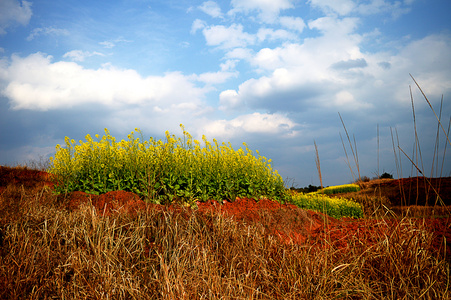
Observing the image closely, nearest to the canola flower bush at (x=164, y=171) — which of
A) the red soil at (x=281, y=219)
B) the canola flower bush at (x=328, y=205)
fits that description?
the red soil at (x=281, y=219)

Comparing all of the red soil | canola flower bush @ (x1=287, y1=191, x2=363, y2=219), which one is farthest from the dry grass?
canola flower bush @ (x1=287, y1=191, x2=363, y2=219)

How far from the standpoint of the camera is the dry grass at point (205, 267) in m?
2.86

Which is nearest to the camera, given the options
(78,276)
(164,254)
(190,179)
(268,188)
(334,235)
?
(78,276)

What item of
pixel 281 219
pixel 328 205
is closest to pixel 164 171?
pixel 281 219

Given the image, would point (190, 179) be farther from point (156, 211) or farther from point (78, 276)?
point (78, 276)

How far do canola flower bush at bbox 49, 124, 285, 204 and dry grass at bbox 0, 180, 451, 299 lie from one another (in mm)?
1772

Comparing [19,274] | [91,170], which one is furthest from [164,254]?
[91,170]

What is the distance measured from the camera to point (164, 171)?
→ 6.27 meters

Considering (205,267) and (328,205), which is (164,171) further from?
(328,205)

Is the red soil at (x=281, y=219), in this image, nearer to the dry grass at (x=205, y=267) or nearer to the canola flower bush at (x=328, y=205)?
the dry grass at (x=205, y=267)

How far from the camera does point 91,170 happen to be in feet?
21.4

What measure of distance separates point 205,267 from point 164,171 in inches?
133

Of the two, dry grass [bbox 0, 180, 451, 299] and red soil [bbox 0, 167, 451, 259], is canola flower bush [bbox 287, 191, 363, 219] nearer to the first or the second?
red soil [bbox 0, 167, 451, 259]

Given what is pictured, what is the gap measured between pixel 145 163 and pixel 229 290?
13.5 feet
